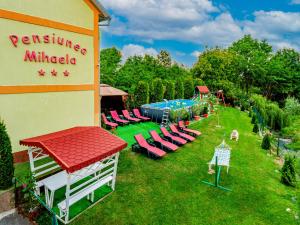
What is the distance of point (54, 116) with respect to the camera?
1119cm

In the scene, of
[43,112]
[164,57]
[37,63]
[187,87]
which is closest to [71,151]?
[43,112]

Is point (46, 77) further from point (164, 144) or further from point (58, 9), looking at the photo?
point (164, 144)

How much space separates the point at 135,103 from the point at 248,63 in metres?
31.8

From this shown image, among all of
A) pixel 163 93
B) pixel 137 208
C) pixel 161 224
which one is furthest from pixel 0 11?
pixel 163 93

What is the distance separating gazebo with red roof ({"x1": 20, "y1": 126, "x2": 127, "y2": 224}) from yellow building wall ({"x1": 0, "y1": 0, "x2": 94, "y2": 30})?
197 inches

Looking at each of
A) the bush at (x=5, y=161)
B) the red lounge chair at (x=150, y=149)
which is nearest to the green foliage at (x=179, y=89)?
the red lounge chair at (x=150, y=149)

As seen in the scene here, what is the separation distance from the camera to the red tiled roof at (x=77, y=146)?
779cm

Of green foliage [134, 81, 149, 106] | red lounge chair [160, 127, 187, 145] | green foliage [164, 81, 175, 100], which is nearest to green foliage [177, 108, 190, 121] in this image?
red lounge chair [160, 127, 187, 145]

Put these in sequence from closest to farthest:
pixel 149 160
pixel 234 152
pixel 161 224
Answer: pixel 161 224 → pixel 149 160 → pixel 234 152

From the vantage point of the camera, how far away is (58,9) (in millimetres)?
10719

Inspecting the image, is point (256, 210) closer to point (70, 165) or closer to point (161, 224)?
point (161, 224)

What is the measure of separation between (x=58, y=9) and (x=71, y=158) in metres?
6.81

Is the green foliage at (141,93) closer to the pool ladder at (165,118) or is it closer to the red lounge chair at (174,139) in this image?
the pool ladder at (165,118)

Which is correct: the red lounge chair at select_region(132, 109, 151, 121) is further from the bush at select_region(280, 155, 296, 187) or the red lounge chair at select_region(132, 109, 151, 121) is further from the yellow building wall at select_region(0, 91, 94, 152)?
the bush at select_region(280, 155, 296, 187)
